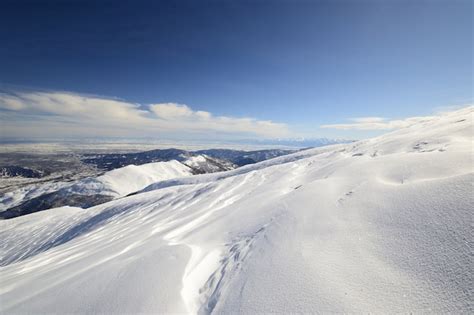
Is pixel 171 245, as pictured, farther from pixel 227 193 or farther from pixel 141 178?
pixel 141 178

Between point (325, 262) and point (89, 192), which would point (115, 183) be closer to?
point (89, 192)

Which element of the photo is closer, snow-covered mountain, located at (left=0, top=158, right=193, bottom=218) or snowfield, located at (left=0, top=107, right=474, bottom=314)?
snowfield, located at (left=0, top=107, right=474, bottom=314)

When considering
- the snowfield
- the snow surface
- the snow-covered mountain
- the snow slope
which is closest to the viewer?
the snowfield

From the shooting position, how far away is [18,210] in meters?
104

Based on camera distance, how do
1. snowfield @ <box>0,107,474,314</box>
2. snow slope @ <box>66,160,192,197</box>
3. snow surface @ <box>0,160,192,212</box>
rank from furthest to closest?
1. snow surface @ <box>0,160,192,212</box>
2. snow slope @ <box>66,160,192,197</box>
3. snowfield @ <box>0,107,474,314</box>

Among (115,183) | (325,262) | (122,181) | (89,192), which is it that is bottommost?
(89,192)

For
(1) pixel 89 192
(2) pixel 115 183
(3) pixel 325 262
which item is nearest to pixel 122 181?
(2) pixel 115 183

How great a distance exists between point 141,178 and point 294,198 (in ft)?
412

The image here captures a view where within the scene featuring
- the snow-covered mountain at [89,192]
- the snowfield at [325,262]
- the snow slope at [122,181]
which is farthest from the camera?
the snow slope at [122,181]

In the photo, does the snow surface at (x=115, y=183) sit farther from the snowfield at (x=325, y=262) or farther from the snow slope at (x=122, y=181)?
the snowfield at (x=325, y=262)

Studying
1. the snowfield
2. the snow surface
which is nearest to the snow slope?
the snow surface

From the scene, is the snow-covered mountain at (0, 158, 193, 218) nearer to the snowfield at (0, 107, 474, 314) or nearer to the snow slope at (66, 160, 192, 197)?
the snow slope at (66, 160, 192, 197)

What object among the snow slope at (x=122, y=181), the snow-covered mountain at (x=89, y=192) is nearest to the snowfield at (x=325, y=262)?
the snow-covered mountain at (x=89, y=192)

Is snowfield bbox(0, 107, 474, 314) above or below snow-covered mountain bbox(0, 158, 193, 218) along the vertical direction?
above
